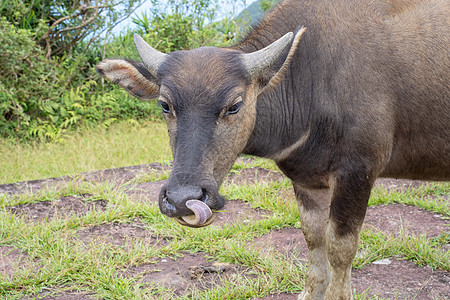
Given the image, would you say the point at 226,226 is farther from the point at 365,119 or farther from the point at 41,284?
the point at 365,119

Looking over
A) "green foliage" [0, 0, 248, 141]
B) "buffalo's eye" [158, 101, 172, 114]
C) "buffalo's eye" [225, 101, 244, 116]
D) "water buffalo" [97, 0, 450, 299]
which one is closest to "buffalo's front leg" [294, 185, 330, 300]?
"water buffalo" [97, 0, 450, 299]

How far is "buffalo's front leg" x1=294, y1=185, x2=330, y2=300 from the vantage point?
351 cm

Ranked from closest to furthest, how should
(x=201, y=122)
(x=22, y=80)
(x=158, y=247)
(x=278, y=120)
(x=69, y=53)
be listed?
1. (x=201, y=122)
2. (x=278, y=120)
3. (x=158, y=247)
4. (x=22, y=80)
5. (x=69, y=53)

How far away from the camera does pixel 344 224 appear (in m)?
3.04

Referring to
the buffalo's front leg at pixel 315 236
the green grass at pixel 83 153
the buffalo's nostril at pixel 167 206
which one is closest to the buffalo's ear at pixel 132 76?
the buffalo's nostril at pixel 167 206

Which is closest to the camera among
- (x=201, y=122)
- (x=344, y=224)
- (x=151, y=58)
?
(x=201, y=122)

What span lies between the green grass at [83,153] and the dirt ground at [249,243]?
880mm

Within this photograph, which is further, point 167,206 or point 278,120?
point 278,120

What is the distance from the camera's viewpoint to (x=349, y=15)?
3.17 m

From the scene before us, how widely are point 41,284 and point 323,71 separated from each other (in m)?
2.78

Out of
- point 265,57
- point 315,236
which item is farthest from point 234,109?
point 315,236

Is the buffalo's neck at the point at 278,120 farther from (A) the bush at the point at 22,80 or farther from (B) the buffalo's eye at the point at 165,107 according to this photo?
(A) the bush at the point at 22,80

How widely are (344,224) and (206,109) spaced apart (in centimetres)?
129

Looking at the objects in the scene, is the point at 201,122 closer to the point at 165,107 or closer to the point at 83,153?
the point at 165,107
